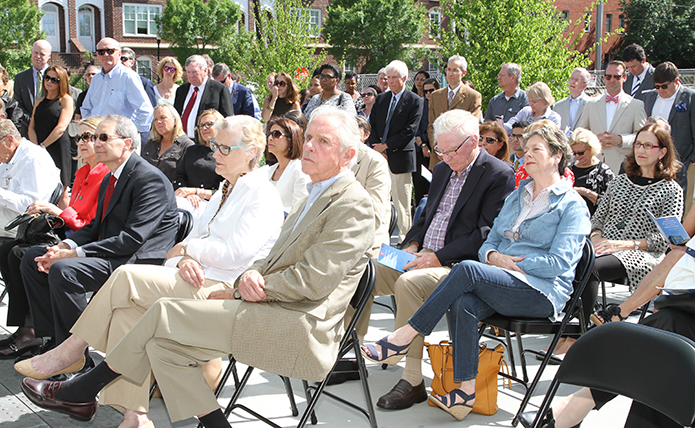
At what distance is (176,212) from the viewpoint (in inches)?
163

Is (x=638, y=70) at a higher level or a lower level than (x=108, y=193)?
higher

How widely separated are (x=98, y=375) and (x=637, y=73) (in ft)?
24.1

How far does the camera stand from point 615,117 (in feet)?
22.4

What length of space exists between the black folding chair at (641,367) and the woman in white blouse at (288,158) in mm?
2968

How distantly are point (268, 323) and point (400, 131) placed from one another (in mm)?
5116

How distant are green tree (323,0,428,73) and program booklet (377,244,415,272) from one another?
4256cm

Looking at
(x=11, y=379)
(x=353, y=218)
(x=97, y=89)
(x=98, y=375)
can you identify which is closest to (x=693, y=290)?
(x=353, y=218)

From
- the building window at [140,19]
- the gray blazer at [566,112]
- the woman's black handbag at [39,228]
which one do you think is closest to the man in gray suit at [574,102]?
the gray blazer at [566,112]

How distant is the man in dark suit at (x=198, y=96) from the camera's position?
721 cm

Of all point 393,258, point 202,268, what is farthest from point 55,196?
point 393,258

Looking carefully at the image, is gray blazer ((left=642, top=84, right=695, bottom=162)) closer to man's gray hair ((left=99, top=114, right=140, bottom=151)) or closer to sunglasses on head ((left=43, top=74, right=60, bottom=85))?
man's gray hair ((left=99, top=114, right=140, bottom=151))

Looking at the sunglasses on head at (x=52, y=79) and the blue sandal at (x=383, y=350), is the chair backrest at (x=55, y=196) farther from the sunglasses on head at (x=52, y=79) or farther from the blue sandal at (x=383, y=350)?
the sunglasses on head at (x=52, y=79)

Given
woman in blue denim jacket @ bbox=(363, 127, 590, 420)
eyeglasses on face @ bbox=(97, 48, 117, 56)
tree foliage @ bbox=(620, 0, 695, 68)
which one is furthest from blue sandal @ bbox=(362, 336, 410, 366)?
tree foliage @ bbox=(620, 0, 695, 68)

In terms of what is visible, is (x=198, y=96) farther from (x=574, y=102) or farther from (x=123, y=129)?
(x=574, y=102)
